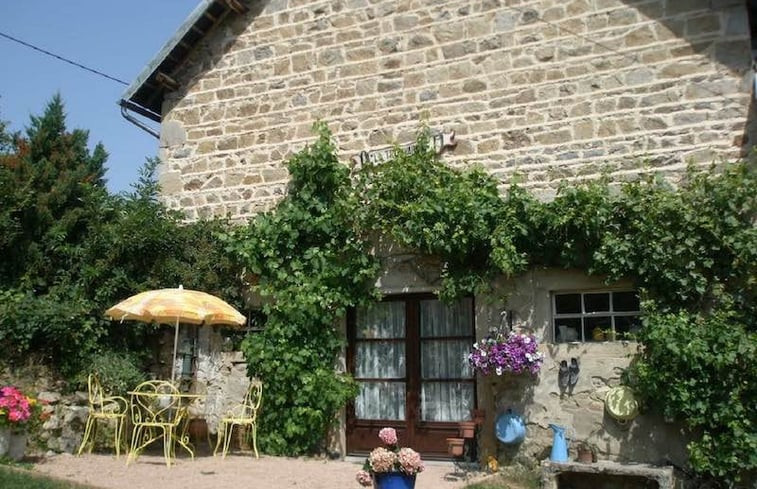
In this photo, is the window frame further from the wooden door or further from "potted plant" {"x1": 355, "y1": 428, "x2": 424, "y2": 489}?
"potted plant" {"x1": 355, "y1": 428, "x2": 424, "y2": 489}

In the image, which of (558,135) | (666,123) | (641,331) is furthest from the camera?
(558,135)

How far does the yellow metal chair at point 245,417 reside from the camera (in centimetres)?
765

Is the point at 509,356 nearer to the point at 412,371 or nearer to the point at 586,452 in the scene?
the point at 586,452

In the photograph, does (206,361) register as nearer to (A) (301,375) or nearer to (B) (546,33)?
(A) (301,375)

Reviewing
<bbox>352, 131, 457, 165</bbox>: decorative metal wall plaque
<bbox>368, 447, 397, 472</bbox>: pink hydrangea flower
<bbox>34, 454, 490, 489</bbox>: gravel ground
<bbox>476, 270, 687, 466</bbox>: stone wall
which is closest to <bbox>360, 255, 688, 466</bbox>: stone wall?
<bbox>476, 270, 687, 466</bbox>: stone wall

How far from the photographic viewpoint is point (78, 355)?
813 cm

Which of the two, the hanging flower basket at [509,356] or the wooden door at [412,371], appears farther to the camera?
the wooden door at [412,371]

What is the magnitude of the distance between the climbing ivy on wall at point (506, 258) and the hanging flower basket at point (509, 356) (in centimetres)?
64

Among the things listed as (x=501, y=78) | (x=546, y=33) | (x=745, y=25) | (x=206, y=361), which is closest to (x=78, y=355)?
(x=206, y=361)

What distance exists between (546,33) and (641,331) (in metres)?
3.33

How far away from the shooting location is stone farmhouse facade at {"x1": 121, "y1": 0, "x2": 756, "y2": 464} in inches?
273

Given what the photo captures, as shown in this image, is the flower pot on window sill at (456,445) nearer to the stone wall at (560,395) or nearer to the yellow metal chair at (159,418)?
the stone wall at (560,395)

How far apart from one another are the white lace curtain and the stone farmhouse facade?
153 millimetres

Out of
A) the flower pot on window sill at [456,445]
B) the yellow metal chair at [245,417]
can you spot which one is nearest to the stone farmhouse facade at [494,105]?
the flower pot on window sill at [456,445]
